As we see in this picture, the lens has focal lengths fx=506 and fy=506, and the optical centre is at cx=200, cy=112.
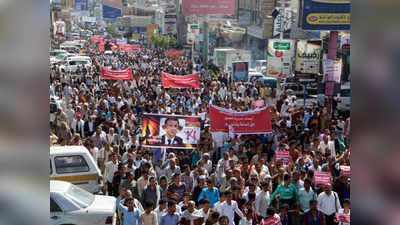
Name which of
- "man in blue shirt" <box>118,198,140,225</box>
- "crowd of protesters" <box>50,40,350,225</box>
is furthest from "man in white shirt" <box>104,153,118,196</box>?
"man in blue shirt" <box>118,198,140,225</box>

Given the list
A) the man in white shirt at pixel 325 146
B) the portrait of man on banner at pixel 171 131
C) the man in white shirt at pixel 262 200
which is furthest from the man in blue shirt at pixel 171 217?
the man in white shirt at pixel 325 146

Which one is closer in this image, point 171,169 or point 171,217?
point 171,217

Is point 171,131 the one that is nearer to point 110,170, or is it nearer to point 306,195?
point 110,170

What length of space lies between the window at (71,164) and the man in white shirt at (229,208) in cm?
302

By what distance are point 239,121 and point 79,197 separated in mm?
4113

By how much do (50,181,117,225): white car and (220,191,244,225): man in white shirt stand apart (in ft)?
5.01

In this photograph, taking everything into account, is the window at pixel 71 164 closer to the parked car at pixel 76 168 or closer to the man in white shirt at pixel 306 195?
the parked car at pixel 76 168

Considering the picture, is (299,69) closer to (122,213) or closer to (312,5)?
(312,5)

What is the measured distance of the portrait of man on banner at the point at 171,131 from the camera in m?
9.27

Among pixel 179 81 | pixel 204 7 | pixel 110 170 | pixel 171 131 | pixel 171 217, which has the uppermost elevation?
pixel 204 7

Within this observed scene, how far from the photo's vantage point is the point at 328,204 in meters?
6.87

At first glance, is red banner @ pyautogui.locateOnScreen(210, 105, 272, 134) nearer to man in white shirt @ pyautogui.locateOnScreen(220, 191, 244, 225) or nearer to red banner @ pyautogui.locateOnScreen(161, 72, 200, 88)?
man in white shirt @ pyautogui.locateOnScreen(220, 191, 244, 225)

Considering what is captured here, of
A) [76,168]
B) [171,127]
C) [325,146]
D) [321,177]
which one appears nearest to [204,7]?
[325,146]

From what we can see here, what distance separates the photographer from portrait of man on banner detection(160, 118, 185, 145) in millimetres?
9273
